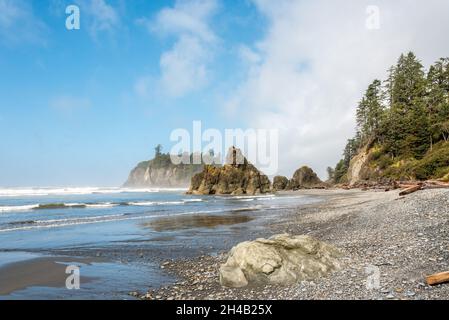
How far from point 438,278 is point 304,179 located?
11059 cm

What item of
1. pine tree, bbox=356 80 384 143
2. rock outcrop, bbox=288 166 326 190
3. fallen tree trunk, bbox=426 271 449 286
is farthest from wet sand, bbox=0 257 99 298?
rock outcrop, bbox=288 166 326 190

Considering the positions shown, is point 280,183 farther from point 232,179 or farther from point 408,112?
point 408,112

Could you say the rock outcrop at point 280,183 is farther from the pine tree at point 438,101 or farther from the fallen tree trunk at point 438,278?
the fallen tree trunk at point 438,278

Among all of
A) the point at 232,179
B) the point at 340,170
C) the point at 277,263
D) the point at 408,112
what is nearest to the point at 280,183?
the point at 340,170

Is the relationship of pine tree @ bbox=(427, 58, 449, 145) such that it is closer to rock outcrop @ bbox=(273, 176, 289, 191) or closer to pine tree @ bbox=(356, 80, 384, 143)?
pine tree @ bbox=(356, 80, 384, 143)

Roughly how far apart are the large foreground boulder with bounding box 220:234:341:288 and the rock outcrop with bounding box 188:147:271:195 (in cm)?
8188

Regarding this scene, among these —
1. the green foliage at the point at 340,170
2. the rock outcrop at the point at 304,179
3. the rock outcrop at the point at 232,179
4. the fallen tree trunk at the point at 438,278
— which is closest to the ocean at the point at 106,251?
the fallen tree trunk at the point at 438,278

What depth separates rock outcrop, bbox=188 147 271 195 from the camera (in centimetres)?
9325
